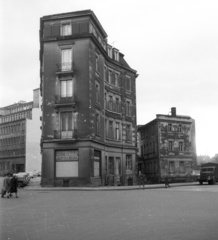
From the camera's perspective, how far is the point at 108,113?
4228 cm

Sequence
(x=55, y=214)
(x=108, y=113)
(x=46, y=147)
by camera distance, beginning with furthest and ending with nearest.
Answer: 1. (x=108, y=113)
2. (x=46, y=147)
3. (x=55, y=214)

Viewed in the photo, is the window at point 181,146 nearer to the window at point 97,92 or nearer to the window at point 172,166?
the window at point 172,166

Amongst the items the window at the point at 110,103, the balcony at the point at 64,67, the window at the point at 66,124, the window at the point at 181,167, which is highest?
the balcony at the point at 64,67

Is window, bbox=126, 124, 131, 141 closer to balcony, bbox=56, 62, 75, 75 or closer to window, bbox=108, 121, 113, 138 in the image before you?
window, bbox=108, 121, 113, 138

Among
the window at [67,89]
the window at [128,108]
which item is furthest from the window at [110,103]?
the window at [67,89]

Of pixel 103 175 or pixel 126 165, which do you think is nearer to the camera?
pixel 103 175

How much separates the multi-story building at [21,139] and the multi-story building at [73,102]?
45.2 meters

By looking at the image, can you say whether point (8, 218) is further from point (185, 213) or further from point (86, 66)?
point (86, 66)

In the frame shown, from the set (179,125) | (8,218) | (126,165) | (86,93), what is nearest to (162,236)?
(8,218)

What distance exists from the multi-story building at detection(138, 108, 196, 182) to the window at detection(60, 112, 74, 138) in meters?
25.4

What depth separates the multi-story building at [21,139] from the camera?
8269 centimetres

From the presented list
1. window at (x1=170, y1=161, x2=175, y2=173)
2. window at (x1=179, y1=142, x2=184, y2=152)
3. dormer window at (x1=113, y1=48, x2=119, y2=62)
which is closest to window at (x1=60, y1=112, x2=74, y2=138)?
dormer window at (x1=113, y1=48, x2=119, y2=62)

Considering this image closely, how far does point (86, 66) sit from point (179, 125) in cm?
2843

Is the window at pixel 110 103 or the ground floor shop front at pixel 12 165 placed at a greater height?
the window at pixel 110 103
